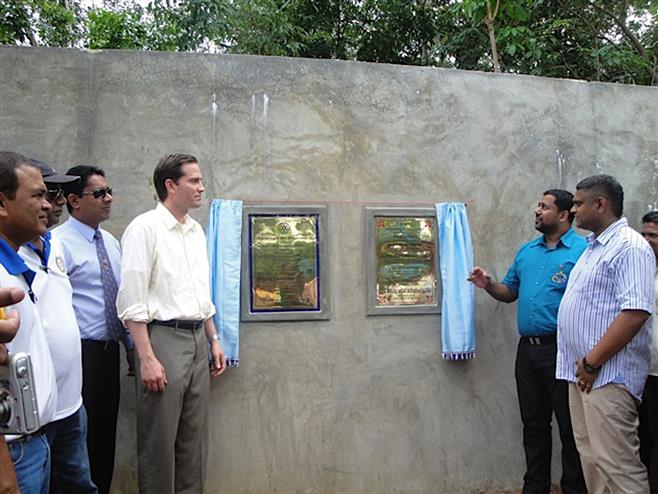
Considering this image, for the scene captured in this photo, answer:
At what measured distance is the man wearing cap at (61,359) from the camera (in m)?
2.60

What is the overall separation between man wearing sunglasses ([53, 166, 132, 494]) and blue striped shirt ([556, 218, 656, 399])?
2.56m

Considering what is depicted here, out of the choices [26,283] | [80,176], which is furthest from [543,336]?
[26,283]

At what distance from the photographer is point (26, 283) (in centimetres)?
234

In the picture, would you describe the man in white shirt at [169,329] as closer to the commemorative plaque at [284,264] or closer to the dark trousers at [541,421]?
the commemorative plaque at [284,264]

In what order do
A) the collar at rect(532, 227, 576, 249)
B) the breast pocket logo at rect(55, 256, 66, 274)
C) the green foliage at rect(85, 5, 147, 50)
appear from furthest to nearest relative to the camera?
the green foliage at rect(85, 5, 147, 50) → the collar at rect(532, 227, 576, 249) → the breast pocket logo at rect(55, 256, 66, 274)

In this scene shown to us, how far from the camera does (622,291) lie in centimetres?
342

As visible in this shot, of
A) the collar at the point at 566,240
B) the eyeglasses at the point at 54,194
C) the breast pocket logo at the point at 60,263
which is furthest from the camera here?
the collar at the point at 566,240

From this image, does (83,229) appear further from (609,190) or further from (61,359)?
(609,190)

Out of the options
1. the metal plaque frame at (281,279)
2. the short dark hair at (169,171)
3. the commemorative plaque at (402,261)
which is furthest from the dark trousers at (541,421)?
the short dark hair at (169,171)

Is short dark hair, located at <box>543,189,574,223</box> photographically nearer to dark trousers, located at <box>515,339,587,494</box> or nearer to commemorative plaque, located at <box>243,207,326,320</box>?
dark trousers, located at <box>515,339,587,494</box>

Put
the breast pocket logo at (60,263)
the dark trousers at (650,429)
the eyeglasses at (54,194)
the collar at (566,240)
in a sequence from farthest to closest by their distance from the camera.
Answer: the collar at (566,240) < the dark trousers at (650,429) < the eyeglasses at (54,194) < the breast pocket logo at (60,263)

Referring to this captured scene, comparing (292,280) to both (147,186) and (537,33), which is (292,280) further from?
(537,33)

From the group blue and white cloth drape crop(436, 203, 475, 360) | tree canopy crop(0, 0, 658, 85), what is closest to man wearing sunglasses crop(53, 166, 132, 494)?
blue and white cloth drape crop(436, 203, 475, 360)

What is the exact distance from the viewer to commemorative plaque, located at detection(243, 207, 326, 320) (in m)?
4.31
